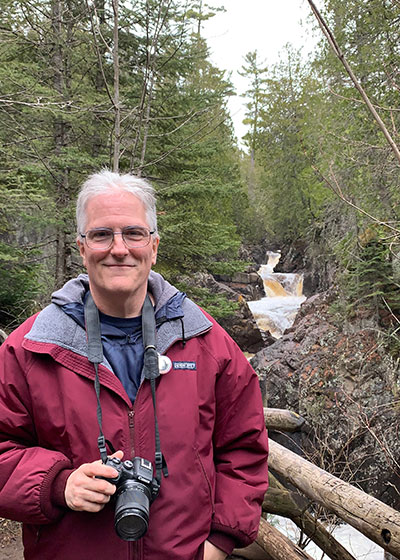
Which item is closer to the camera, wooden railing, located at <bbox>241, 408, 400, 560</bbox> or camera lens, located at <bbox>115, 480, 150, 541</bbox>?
camera lens, located at <bbox>115, 480, 150, 541</bbox>

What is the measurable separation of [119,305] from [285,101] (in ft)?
101

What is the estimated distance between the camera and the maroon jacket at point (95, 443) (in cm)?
155

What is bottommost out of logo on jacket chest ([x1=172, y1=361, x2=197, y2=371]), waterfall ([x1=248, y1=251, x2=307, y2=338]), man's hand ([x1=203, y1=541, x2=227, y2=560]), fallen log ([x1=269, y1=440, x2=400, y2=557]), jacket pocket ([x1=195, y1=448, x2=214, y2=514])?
waterfall ([x1=248, y1=251, x2=307, y2=338])

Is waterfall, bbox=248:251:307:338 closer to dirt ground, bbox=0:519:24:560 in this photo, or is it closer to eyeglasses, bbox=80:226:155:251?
dirt ground, bbox=0:519:24:560

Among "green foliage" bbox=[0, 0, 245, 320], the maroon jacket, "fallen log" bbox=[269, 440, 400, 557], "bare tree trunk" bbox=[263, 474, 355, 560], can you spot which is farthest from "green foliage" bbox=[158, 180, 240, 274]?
the maroon jacket

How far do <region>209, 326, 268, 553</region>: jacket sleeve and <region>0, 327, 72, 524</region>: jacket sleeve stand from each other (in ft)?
2.00

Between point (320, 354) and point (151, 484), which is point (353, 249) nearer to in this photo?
point (320, 354)

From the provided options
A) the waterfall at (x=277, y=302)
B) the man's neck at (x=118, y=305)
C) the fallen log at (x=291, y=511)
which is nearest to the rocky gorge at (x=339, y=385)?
the fallen log at (x=291, y=511)

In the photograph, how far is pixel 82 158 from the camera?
24.6 ft

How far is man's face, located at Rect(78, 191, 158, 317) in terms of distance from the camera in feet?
5.84

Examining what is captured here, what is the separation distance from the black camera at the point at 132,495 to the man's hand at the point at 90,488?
1.1 inches

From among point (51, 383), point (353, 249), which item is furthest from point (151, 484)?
point (353, 249)

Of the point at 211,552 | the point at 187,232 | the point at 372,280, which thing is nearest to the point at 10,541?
the point at 211,552

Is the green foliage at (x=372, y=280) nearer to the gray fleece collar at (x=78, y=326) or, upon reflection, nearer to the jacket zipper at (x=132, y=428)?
the gray fleece collar at (x=78, y=326)
